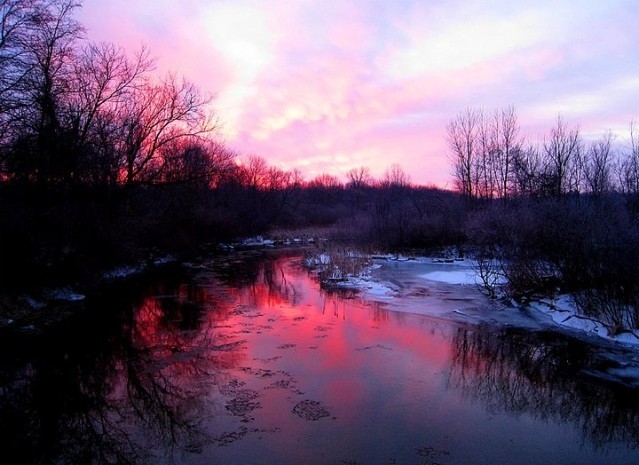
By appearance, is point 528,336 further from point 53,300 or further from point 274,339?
point 53,300

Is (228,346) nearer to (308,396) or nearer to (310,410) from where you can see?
(308,396)

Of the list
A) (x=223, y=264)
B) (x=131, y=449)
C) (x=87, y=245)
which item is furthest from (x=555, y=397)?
(x=223, y=264)

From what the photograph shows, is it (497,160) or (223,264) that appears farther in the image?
(497,160)

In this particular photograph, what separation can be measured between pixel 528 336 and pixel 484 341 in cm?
136

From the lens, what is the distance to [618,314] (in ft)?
34.9

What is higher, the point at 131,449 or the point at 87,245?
the point at 87,245

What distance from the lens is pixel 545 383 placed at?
8078 millimetres

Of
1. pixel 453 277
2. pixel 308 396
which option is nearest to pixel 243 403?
pixel 308 396

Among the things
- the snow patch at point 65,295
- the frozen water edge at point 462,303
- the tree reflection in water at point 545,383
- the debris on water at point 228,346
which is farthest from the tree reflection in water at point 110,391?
the frozen water edge at point 462,303

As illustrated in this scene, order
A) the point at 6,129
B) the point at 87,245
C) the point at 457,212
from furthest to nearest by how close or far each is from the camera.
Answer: the point at 457,212, the point at 87,245, the point at 6,129

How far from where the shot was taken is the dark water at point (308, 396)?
571 cm

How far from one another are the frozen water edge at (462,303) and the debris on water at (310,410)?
6808 mm

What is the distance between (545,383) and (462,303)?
22.0ft

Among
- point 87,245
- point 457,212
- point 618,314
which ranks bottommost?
point 618,314
